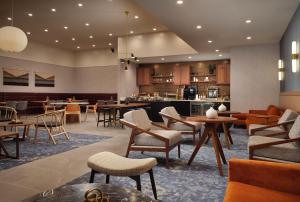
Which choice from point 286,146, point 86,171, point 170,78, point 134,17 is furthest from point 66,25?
point 286,146

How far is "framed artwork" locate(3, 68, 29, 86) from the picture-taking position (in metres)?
11.6

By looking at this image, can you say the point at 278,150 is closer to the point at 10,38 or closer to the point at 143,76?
the point at 10,38

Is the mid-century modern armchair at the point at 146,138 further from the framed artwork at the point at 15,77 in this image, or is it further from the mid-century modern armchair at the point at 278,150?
the framed artwork at the point at 15,77

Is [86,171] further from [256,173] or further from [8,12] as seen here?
[8,12]

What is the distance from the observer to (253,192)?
1637mm

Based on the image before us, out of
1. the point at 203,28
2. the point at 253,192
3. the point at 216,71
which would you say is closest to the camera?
the point at 253,192

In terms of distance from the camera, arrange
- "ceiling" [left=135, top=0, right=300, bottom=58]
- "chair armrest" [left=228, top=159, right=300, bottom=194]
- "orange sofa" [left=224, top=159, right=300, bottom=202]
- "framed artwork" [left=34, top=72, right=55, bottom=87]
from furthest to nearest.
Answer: "framed artwork" [left=34, top=72, right=55, bottom=87] → "ceiling" [left=135, top=0, right=300, bottom=58] → "chair armrest" [left=228, top=159, right=300, bottom=194] → "orange sofa" [left=224, top=159, right=300, bottom=202]

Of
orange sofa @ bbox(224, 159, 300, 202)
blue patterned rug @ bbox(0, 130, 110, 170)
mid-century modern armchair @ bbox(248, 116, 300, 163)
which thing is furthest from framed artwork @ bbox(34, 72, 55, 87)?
orange sofa @ bbox(224, 159, 300, 202)

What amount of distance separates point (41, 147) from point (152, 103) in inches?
203

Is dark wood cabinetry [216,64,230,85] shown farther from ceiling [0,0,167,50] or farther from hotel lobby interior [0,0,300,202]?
ceiling [0,0,167,50]

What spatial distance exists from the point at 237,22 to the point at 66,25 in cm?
711

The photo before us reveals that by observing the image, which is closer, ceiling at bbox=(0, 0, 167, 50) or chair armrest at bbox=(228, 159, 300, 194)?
chair armrest at bbox=(228, 159, 300, 194)

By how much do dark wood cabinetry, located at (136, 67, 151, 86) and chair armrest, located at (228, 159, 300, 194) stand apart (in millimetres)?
10676

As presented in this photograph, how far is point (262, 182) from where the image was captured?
1771 millimetres
